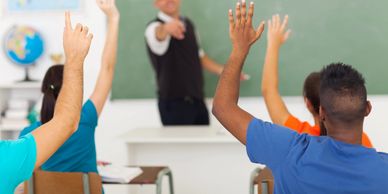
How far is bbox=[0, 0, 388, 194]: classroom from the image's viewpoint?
7.97ft

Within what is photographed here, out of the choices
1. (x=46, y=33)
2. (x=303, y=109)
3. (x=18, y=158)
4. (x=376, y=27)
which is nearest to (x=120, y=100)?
(x=46, y=33)

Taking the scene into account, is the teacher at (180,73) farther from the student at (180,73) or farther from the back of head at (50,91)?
the back of head at (50,91)

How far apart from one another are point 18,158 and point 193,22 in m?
3.09

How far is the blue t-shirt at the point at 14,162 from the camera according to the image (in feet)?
4.22

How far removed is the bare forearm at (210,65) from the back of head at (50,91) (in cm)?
201

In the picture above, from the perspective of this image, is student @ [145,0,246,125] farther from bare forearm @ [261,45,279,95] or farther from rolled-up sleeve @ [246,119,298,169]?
rolled-up sleeve @ [246,119,298,169]

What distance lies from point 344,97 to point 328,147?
0.15 metres

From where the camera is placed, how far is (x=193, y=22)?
4254mm

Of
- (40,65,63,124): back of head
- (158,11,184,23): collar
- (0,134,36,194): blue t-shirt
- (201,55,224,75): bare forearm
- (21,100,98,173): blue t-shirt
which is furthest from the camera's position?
(201,55,224,75): bare forearm

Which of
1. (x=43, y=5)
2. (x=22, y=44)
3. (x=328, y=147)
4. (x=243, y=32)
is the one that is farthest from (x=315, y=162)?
(x=43, y=5)

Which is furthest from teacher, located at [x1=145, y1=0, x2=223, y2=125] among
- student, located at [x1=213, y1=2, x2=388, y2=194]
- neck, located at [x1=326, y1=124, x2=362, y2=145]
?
neck, located at [x1=326, y1=124, x2=362, y2=145]

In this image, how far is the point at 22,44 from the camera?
4551 millimetres

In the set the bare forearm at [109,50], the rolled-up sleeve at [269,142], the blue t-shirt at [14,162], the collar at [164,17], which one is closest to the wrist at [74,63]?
the blue t-shirt at [14,162]

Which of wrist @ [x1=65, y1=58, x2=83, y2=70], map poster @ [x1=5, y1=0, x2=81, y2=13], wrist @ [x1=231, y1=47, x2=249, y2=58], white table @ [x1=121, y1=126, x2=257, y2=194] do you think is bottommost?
white table @ [x1=121, y1=126, x2=257, y2=194]
